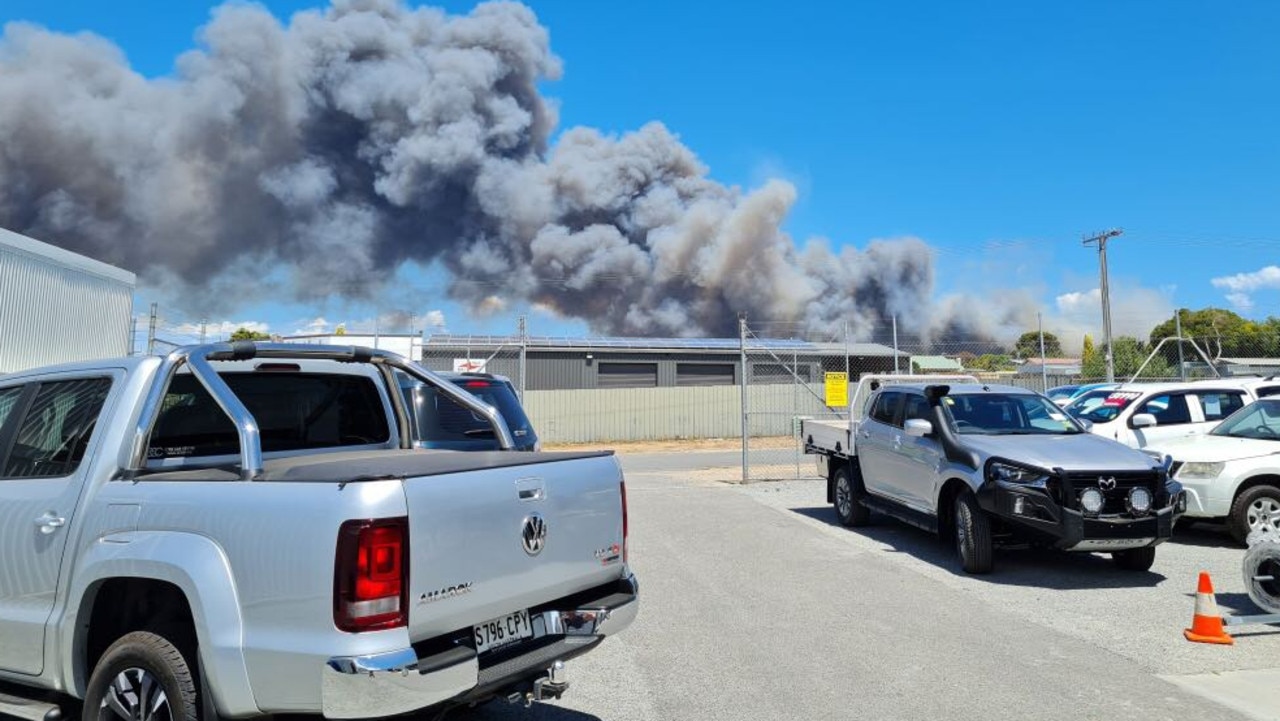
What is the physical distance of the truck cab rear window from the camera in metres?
4.05

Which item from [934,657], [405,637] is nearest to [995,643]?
[934,657]

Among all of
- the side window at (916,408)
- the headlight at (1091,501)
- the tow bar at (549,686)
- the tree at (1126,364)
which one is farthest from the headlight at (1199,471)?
the tree at (1126,364)

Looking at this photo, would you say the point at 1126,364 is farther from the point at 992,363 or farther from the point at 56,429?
the point at 56,429

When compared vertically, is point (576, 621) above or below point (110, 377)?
below

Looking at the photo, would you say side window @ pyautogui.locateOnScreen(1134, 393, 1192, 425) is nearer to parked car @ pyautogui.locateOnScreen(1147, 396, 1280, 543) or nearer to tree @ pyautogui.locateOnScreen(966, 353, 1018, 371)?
parked car @ pyautogui.locateOnScreen(1147, 396, 1280, 543)

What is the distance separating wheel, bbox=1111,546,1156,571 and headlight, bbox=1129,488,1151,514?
1.91 feet

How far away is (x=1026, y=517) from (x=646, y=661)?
12.3 ft

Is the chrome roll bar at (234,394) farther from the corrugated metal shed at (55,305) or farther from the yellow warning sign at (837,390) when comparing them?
the corrugated metal shed at (55,305)

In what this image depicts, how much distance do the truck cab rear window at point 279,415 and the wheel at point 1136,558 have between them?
6.60 m

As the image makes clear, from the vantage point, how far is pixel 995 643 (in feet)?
18.4

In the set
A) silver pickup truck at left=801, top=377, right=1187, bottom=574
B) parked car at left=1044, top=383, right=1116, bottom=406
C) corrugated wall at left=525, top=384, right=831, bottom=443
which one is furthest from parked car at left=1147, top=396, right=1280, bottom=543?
corrugated wall at left=525, top=384, right=831, bottom=443

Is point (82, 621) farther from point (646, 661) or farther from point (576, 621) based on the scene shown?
point (646, 661)

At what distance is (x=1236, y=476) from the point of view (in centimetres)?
851

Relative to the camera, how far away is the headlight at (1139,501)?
23.0ft
